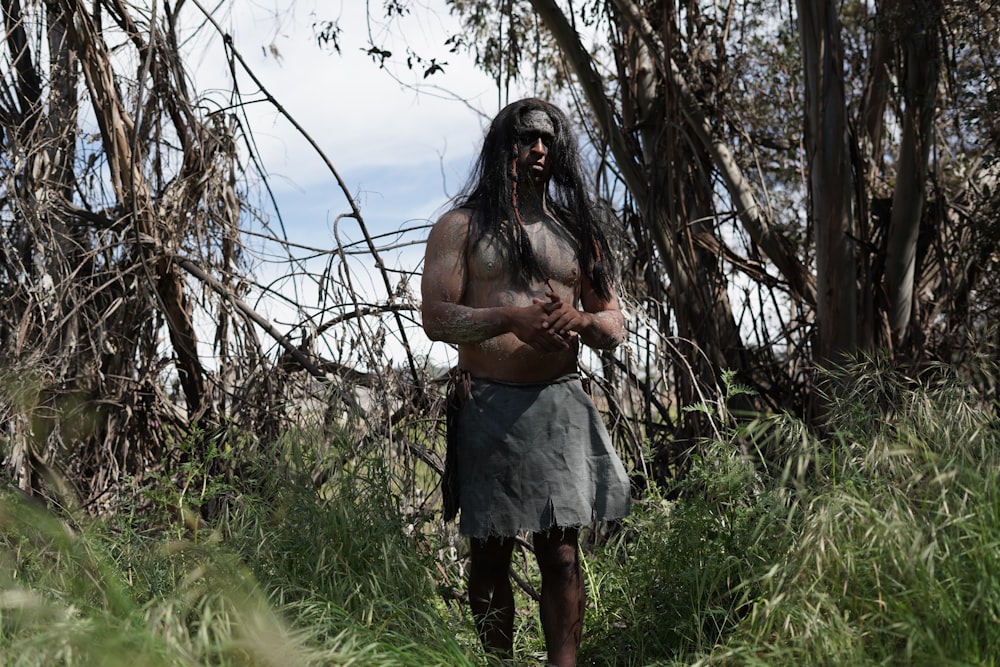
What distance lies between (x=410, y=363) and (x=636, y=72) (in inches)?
110

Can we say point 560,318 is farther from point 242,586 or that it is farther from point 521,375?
point 242,586

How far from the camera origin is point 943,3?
515cm

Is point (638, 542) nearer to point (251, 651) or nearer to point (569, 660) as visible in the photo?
point (569, 660)

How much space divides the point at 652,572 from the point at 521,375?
95cm

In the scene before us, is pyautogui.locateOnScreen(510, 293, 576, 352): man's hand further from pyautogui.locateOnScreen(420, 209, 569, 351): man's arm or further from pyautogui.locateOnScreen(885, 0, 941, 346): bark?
pyautogui.locateOnScreen(885, 0, 941, 346): bark

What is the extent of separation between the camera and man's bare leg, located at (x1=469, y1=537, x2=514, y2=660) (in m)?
3.13

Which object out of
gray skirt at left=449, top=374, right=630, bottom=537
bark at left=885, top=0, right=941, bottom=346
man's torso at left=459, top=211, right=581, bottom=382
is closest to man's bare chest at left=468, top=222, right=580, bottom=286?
man's torso at left=459, top=211, right=581, bottom=382

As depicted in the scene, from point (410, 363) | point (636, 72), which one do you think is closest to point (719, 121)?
point (636, 72)

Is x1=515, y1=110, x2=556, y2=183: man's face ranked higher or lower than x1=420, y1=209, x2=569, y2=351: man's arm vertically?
higher

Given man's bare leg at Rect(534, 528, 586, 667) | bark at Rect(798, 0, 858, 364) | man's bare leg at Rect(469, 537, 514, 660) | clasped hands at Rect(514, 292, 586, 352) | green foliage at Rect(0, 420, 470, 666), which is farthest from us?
bark at Rect(798, 0, 858, 364)

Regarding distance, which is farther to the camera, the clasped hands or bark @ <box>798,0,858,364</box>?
bark @ <box>798,0,858,364</box>

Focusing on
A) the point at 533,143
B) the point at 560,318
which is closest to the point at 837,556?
the point at 560,318

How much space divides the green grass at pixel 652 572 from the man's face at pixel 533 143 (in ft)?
3.38

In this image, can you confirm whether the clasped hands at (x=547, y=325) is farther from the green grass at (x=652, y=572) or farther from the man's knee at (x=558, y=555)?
the green grass at (x=652, y=572)
